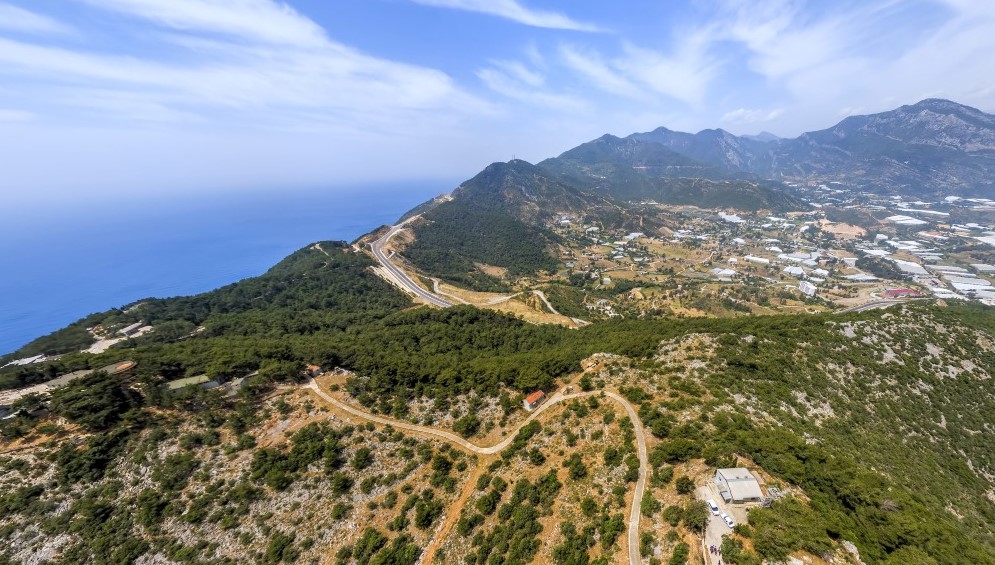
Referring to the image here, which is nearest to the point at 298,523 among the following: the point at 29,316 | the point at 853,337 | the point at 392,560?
the point at 392,560

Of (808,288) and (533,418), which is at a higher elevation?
(533,418)

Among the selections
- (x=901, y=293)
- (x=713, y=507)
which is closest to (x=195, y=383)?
(x=713, y=507)

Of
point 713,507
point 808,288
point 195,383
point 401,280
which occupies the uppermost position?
point 713,507

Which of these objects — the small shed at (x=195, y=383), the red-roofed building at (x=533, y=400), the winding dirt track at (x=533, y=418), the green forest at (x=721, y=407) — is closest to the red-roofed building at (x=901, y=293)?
the green forest at (x=721, y=407)

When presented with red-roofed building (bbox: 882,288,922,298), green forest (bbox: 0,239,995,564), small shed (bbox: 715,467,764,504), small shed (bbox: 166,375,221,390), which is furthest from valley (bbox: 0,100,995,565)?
red-roofed building (bbox: 882,288,922,298)

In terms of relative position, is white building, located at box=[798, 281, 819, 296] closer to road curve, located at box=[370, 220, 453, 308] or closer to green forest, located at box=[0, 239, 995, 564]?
green forest, located at box=[0, 239, 995, 564]

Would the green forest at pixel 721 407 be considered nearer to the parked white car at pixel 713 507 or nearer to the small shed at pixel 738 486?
Result: the small shed at pixel 738 486

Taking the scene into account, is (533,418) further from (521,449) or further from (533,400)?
(521,449)
